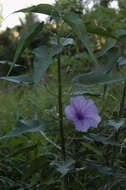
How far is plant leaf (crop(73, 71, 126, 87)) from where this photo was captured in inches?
26.6

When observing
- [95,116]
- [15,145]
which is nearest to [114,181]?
[95,116]

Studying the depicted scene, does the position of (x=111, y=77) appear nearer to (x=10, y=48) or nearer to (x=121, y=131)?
(x=121, y=131)

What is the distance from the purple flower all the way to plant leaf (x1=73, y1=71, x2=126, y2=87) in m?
0.10

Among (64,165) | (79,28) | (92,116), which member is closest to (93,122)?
(92,116)

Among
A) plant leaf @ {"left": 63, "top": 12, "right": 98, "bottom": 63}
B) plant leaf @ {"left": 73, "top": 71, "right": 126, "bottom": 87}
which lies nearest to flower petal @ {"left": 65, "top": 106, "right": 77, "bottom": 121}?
plant leaf @ {"left": 73, "top": 71, "right": 126, "bottom": 87}

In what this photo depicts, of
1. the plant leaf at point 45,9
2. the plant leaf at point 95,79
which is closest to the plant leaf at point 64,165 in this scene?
the plant leaf at point 95,79

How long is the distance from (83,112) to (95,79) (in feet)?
0.61

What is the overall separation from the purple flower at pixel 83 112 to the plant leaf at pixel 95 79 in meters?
0.10

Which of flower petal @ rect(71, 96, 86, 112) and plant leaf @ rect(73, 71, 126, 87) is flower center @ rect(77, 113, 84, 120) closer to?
flower petal @ rect(71, 96, 86, 112)

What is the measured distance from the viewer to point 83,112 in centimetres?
87

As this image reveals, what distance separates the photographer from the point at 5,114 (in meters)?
2.12

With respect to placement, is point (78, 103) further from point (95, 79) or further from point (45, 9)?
point (45, 9)

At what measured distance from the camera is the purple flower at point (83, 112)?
828 mm

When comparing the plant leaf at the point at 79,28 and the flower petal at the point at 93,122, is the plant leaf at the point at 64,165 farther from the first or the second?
the plant leaf at the point at 79,28
